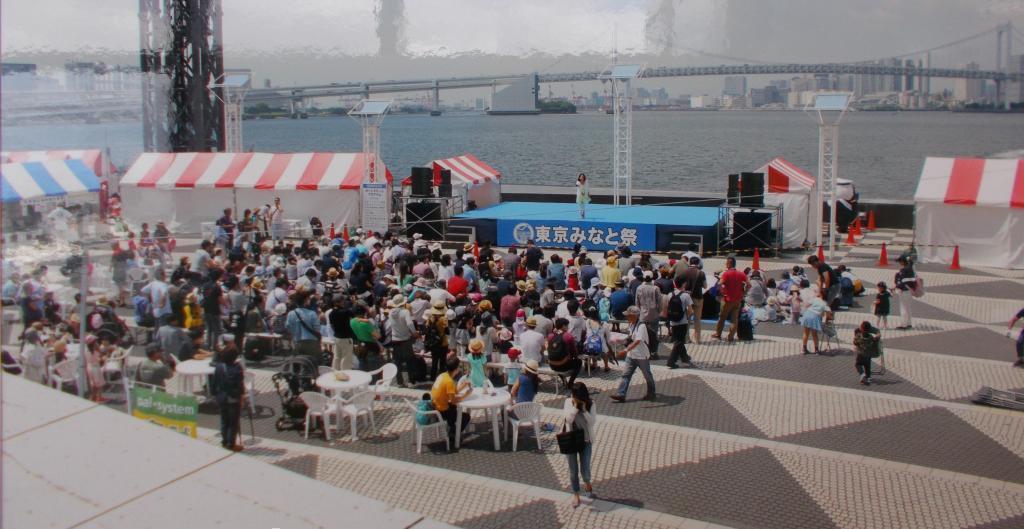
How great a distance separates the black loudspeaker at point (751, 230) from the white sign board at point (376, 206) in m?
7.89

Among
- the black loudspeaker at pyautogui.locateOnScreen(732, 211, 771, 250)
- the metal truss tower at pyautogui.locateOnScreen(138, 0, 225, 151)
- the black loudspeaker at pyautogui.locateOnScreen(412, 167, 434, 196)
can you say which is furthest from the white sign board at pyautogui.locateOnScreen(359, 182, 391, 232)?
the black loudspeaker at pyautogui.locateOnScreen(732, 211, 771, 250)

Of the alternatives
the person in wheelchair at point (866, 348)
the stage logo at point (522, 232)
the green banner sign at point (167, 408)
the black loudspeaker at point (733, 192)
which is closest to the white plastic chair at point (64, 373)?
the green banner sign at point (167, 408)

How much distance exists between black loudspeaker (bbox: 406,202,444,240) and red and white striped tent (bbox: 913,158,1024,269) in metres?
10.4

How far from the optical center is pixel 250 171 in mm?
21719

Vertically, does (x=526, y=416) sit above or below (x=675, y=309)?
below

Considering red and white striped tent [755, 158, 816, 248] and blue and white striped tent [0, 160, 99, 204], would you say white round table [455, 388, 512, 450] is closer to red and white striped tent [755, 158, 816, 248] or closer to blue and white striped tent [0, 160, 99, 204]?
blue and white striped tent [0, 160, 99, 204]

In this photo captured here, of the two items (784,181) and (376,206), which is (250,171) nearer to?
(376,206)

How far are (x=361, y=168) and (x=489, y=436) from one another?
1408cm

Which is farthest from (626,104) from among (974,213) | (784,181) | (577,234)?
(974,213)

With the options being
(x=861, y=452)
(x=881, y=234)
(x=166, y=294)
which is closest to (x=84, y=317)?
(x=166, y=294)

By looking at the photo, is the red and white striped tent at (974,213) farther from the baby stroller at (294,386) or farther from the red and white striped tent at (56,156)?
the red and white striped tent at (56,156)

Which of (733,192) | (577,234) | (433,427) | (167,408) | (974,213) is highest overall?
(733,192)

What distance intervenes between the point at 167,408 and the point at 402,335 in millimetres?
5533

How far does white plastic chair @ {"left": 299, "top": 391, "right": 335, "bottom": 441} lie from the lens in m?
7.71
